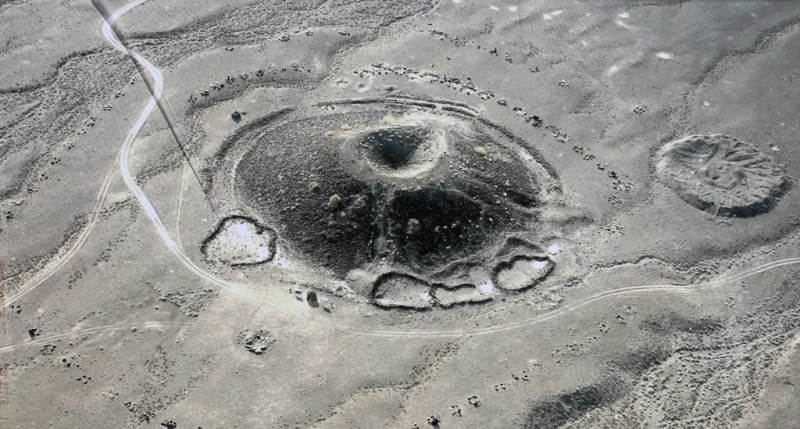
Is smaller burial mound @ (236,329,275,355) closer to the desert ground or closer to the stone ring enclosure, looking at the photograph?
the desert ground

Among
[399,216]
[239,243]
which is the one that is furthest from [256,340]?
[399,216]

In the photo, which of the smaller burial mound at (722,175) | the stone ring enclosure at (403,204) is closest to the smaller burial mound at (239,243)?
the stone ring enclosure at (403,204)

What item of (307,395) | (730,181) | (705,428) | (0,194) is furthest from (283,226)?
(730,181)

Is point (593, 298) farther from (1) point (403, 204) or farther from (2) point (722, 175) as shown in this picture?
(2) point (722, 175)

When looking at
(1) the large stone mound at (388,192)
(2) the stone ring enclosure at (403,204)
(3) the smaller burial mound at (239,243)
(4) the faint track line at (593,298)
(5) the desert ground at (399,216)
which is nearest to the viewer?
(5) the desert ground at (399,216)

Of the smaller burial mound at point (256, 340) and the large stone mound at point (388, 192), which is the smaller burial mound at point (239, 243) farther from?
the smaller burial mound at point (256, 340)

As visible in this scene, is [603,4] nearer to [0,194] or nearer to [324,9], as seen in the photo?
Answer: [324,9]
